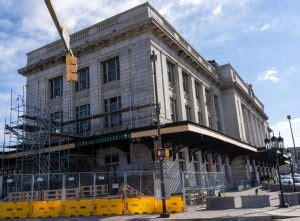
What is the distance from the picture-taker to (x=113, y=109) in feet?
103

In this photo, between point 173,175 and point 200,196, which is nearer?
point 200,196

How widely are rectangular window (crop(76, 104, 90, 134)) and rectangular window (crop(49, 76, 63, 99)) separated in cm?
420

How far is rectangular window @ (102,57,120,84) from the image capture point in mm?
32422

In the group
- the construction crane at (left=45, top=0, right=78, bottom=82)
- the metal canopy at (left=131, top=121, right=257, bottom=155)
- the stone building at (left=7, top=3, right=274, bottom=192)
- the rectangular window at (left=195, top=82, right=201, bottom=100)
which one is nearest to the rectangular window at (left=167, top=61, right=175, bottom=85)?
the stone building at (left=7, top=3, right=274, bottom=192)

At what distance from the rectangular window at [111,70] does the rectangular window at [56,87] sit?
652 cm

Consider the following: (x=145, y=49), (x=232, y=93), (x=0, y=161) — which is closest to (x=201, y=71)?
(x=232, y=93)

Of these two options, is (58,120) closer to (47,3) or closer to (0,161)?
(0,161)

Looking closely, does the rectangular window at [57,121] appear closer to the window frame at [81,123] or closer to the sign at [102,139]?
the window frame at [81,123]

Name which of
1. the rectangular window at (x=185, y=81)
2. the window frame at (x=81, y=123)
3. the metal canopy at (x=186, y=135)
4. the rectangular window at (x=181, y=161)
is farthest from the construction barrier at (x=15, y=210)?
the rectangular window at (x=185, y=81)

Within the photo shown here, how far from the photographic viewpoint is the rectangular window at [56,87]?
37062 mm

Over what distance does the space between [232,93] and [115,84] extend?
24.0 m

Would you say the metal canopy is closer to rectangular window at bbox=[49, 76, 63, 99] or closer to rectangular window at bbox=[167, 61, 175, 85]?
rectangular window at bbox=[167, 61, 175, 85]

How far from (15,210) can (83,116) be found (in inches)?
620

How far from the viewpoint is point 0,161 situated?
3403 centimetres
